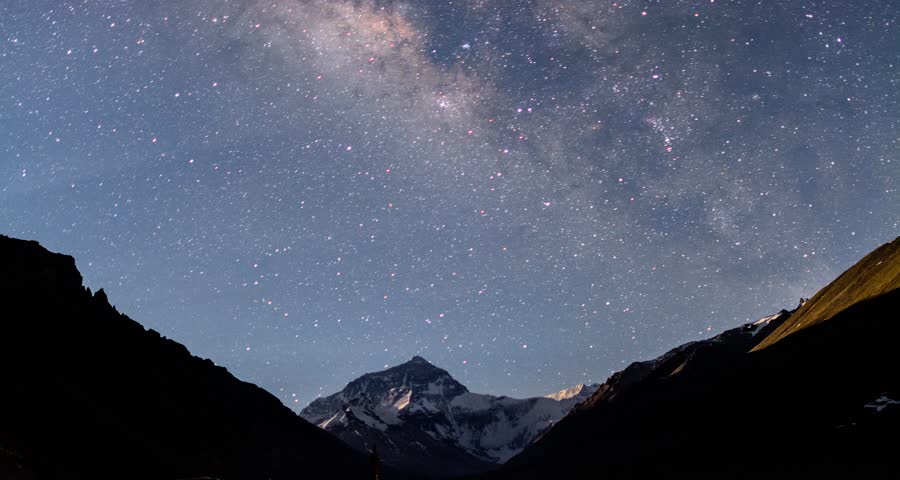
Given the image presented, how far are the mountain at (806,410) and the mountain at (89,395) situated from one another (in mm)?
73650

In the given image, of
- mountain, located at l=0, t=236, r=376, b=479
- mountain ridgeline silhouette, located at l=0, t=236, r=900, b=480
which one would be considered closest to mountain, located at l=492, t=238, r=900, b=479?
mountain ridgeline silhouette, located at l=0, t=236, r=900, b=480

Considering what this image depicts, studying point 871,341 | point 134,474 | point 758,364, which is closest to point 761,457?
point 871,341

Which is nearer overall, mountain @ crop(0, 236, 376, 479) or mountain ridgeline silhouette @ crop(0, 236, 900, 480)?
mountain ridgeline silhouette @ crop(0, 236, 900, 480)

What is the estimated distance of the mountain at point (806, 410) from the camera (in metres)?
63.2

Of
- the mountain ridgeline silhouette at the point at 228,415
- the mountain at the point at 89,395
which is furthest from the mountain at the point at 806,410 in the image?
the mountain at the point at 89,395

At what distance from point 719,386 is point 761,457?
61.1 meters

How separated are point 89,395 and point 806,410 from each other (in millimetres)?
102421

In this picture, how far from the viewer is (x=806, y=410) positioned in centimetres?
8069

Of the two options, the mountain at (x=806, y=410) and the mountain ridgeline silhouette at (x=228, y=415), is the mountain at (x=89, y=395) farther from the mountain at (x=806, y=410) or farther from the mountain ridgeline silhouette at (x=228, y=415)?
the mountain at (x=806, y=410)

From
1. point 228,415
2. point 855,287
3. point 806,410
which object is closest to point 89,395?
point 228,415

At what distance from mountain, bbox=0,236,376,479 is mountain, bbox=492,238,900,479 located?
73650 millimetres

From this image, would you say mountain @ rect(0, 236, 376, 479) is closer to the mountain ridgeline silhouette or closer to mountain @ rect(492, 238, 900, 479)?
the mountain ridgeline silhouette

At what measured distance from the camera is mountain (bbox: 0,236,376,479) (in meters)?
74.6

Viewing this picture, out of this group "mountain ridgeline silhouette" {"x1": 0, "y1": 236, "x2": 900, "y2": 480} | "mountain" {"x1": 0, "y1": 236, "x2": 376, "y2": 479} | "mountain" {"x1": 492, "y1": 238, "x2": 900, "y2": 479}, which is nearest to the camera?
"mountain" {"x1": 492, "y1": 238, "x2": 900, "y2": 479}
